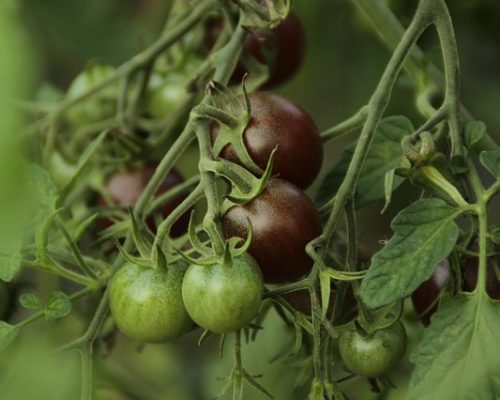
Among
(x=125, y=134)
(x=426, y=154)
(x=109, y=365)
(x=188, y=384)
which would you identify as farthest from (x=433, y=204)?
(x=188, y=384)

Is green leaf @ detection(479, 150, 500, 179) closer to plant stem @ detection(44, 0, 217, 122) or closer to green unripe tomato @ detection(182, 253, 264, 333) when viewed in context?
green unripe tomato @ detection(182, 253, 264, 333)

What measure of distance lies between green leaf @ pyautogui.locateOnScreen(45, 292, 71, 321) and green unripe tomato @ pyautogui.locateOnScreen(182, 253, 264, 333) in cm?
10

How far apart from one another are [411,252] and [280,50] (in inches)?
14.1

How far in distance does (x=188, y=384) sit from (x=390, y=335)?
72 centimetres

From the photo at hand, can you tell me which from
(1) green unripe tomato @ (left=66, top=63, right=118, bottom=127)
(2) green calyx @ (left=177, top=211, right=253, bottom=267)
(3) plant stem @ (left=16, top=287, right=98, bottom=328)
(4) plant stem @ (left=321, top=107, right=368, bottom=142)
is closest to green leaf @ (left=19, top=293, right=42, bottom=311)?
(3) plant stem @ (left=16, top=287, right=98, bottom=328)

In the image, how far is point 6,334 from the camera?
19.2 inches

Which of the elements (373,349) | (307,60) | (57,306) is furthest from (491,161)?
(307,60)

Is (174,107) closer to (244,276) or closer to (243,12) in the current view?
(243,12)

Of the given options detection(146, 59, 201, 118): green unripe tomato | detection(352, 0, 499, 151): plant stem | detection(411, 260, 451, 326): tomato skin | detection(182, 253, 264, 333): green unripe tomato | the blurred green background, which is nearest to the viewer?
detection(182, 253, 264, 333): green unripe tomato

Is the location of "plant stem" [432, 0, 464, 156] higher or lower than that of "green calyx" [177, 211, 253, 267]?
lower

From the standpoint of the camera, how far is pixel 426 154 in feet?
1.54

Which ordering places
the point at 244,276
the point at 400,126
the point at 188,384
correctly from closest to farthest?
the point at 244,276, the point at 400,126, the point at 188,384

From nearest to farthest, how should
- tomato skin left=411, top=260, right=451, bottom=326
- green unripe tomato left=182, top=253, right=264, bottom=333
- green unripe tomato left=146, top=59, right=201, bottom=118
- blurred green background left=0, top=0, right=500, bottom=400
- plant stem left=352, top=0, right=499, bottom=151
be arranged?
green unripe tomato left=182, top=253, right=264, bottom=333
tomato skin left=411, top=260, right=451, bottom=326
plant stem left=352, top=0, right=499, bottom=151
green unripe tomato left=146, top=59, right=201, bottom=118
blurred green background left=0, top=0, right=500, bottom=400

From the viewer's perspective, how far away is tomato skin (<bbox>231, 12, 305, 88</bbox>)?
0.69m
